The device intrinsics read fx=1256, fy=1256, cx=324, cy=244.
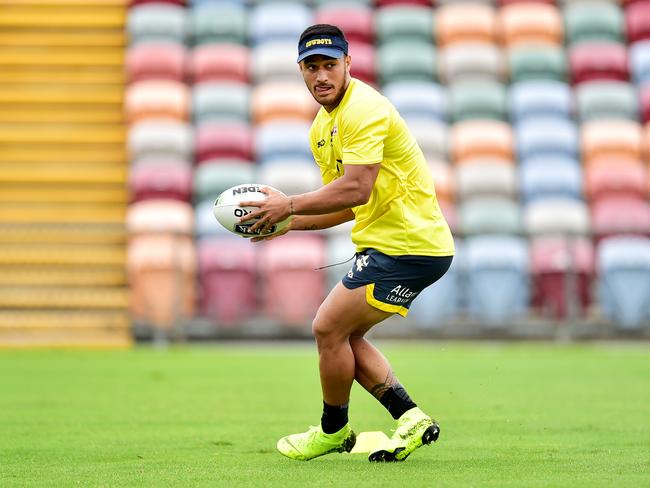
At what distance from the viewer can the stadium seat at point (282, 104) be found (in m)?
16.4

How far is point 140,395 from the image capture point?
320 inches

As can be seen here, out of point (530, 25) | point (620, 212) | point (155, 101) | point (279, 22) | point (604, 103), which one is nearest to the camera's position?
point (620, 212)

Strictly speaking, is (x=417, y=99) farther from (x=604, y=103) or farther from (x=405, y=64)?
(x=604, y=103)

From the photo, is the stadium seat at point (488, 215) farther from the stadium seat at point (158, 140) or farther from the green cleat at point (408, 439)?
the green cleat at point (408, 439)

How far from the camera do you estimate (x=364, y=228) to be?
16.9 feet

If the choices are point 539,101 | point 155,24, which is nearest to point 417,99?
point 539,101

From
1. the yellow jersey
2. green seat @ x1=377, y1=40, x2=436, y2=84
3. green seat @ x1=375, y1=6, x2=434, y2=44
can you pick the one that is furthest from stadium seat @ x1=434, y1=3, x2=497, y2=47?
the yellow jersey

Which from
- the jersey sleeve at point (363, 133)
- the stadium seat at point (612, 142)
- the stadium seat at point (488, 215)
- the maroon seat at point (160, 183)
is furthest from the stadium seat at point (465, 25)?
the jersey sleeve at point (363, 133)

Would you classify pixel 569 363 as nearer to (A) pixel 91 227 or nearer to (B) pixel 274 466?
(A) pixel 91 227

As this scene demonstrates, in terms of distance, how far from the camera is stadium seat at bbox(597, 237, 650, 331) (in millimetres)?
13273

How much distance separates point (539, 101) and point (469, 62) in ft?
3.96

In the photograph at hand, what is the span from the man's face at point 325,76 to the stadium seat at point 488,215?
956 centimetres

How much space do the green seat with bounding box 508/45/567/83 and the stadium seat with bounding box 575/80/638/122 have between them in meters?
0.57

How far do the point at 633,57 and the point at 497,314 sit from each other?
18.9 ft
